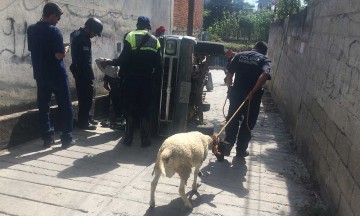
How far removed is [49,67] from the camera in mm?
4945

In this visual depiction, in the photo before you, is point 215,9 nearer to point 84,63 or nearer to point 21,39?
point 84,63

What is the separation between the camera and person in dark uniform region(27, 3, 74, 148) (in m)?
4.78

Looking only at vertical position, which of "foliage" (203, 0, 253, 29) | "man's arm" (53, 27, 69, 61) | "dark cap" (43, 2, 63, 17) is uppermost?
"foliage" (203, 0, 253, 29)

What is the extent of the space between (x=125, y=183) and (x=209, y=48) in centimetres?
285

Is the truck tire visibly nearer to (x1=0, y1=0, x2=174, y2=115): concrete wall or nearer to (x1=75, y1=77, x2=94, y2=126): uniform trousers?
(x1=75, y1=77, x2=94, y2=126): uniform trousers

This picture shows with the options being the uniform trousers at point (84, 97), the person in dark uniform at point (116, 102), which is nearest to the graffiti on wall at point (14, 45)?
the uniform trousers at point (84, 97)

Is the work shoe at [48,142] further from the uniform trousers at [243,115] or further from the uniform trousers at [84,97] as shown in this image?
the uniform trousers at [243,115]

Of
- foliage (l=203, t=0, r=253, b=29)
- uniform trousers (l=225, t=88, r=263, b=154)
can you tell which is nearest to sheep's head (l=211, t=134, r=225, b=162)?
uniform trousers (l=225, t=88, r=263, b=154)

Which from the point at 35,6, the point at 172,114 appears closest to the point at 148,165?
the point at 172,114

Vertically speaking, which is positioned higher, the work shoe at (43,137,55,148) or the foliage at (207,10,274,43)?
the foliage at (207,10,274,43)

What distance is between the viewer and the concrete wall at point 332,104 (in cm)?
349

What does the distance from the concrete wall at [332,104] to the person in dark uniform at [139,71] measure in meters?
2.61

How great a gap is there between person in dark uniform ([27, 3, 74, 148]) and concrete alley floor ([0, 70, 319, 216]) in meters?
0.37

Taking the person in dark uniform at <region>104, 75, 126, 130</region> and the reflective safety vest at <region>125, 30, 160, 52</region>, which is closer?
the reflective safety vest at <region>125, 30, 160, 52</region>
